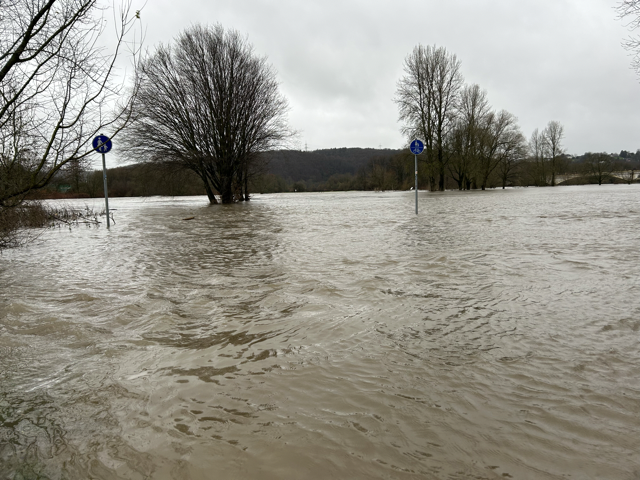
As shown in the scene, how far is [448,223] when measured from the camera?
10.8 metres

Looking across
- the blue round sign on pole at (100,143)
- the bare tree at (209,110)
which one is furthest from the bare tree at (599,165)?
the blue round sign on pole at (100,143)

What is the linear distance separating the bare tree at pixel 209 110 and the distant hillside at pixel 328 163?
41.0 m

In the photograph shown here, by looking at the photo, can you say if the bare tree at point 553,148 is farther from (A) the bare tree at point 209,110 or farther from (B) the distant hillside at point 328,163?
(A) the bare tree at point 209,110

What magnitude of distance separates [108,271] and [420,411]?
511 centimetres

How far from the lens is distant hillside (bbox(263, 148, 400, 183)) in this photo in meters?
82.3

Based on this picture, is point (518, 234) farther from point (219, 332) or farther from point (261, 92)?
point (261, 92)

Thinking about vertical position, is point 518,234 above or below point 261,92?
below

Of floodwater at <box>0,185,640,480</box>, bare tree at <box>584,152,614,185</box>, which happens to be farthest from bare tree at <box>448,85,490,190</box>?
floodwater at <box>0,185,640,480</box>

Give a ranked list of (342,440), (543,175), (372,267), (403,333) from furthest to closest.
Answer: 1. (543,175)
2. (372,267)
3. (403,333)
4. (342,440)

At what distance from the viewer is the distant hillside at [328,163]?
82306 mm

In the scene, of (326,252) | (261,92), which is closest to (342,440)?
(326,252)

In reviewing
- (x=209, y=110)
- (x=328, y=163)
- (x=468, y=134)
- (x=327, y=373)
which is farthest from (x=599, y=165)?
(x=327, y=373)

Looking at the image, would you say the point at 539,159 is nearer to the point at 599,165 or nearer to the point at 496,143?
the point at 599,165

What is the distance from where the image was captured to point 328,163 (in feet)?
312
